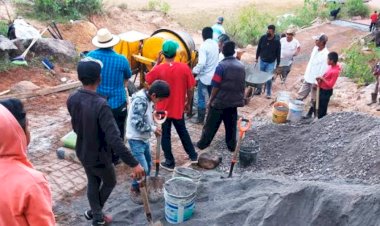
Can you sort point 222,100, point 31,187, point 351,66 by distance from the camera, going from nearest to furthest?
point 31,187
point 222,100
point 351,66

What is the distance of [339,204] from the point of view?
427 cm

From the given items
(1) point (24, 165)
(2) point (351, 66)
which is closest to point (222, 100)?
(1) point (24, 165)

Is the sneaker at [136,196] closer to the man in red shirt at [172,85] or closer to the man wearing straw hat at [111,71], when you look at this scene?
the man in red shirt at [172,85]

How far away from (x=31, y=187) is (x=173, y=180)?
2921 millimetres

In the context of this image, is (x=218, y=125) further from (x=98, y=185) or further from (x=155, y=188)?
(x=98, y=185)

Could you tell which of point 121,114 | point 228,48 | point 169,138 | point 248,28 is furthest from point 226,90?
point 248,28

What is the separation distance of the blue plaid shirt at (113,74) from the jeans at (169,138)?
29.2 inches

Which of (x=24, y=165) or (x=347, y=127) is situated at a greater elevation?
(x=24, y=165)

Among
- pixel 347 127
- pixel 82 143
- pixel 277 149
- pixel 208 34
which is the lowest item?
pixel 277 149

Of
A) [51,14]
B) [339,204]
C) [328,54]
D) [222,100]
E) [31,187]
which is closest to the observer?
[31,187]

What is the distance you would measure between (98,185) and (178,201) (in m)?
0.88

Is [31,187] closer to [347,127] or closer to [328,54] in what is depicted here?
[347,127]

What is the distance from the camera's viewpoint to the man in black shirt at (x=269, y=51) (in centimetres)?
948

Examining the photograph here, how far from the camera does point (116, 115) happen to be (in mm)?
6039
